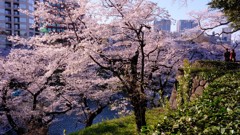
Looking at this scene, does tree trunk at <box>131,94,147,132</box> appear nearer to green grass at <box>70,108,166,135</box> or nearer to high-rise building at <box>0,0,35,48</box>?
green grass at <box>70,108,166,135</box>

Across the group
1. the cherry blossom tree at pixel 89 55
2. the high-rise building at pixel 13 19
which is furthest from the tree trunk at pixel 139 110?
the high-rise building at pixel 13 19

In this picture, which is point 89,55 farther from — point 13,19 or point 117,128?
point 13,19

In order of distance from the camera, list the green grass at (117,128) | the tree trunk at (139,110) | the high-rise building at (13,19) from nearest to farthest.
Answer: the tree trunk at (139,110)
the green grass at (117,128)
the high-rise building at (13,19)

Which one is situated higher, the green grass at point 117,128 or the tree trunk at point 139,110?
the tree trunk at point 139,110

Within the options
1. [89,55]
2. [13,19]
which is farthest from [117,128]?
[13,19]

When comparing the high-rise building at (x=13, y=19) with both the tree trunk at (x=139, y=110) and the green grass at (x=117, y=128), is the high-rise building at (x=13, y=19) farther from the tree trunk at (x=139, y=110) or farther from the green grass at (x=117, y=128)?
the tree trunk at (x=139, y=110)

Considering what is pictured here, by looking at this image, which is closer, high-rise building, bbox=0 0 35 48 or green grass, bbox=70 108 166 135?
green grass, bbox=70 108 166 135

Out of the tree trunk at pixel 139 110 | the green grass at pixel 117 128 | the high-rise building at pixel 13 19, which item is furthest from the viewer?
the high-rise building at pixel 13 19

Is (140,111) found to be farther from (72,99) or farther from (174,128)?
(72,99)

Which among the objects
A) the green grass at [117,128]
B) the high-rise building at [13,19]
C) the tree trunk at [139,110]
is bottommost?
the green grass at [117,128]

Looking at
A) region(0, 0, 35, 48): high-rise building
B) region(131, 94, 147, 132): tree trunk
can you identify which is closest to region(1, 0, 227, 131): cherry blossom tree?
region(131, 94, 147, 132): tree trunk

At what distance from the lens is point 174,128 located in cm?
272

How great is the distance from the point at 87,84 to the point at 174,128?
38.4ft

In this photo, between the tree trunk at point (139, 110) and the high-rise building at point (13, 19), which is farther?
the high-rise building at point (13, 19)
